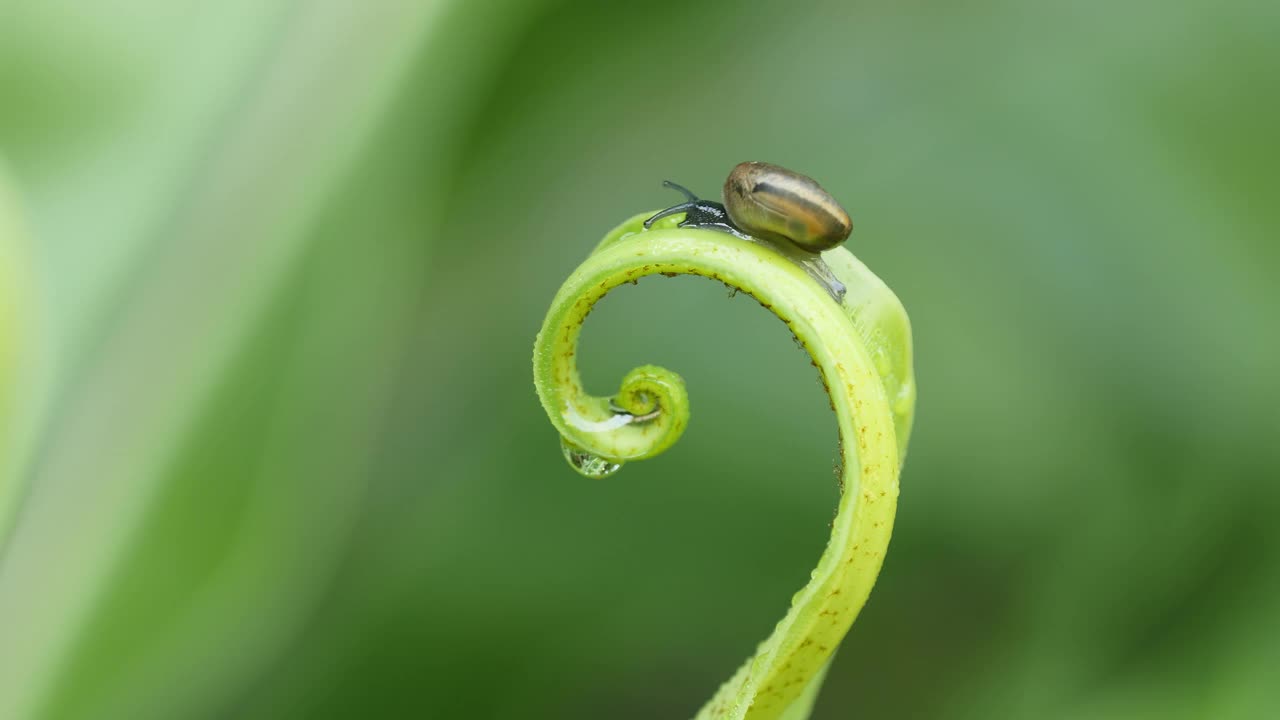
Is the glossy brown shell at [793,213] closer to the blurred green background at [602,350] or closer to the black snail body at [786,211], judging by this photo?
the black snail body at [786,211]

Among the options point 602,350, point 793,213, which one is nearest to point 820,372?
point 793,213

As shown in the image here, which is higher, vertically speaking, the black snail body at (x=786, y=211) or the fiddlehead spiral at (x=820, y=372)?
the black snail body at (x=786, y=211)

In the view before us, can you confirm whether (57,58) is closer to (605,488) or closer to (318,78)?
(318,78)

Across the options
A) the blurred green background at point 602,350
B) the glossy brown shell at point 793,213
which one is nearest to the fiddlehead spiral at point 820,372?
the glossy brown shell at point 793,213

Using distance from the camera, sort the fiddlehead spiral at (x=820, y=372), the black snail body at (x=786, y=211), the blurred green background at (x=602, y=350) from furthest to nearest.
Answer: the blurred green background at (x=602, y=350) → the black snail body at (x=786, y=211) → the fiddlehead spiral at (x=820, y=372)

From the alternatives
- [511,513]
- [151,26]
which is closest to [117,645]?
[511,513]

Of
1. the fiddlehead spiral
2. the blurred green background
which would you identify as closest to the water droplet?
the fiddlehead spiral
